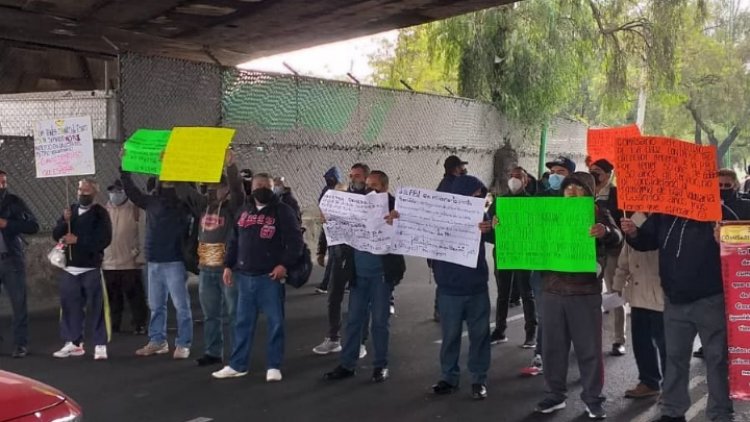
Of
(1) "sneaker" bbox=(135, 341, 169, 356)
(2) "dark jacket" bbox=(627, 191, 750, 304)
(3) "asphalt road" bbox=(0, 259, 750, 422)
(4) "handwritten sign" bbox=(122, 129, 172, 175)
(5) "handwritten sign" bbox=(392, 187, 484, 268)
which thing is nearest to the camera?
(2) "dark jacket" bbox=(627, 191, 750, 304)

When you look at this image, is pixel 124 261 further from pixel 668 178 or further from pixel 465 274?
pixel 668 178

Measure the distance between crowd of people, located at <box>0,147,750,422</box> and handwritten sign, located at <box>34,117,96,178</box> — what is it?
350mm

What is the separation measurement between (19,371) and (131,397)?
1544mm

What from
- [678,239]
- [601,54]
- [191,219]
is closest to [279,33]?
[191,219]

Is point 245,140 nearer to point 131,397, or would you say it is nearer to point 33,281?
point 33,281

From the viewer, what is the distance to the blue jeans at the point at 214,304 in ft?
25.2

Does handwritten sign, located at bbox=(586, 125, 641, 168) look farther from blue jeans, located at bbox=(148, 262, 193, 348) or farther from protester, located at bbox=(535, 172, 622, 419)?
blue jeans, located at bbox=(148, 262, 193, 348)

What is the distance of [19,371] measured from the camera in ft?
24.2

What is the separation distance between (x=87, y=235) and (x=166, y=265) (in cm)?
84

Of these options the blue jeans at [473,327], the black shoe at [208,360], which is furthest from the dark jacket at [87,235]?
the blue jeans at [473,327]

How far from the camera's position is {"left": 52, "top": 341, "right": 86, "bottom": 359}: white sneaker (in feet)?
25.9

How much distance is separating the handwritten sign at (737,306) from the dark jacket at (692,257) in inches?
4.2

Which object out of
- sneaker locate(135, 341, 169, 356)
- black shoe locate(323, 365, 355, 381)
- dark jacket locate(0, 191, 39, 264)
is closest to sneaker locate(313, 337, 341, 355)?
black shoe locate(323, 365, 355, 381)

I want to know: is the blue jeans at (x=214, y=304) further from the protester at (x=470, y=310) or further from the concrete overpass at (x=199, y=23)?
the concrete overpass at (x=199, y=23)
